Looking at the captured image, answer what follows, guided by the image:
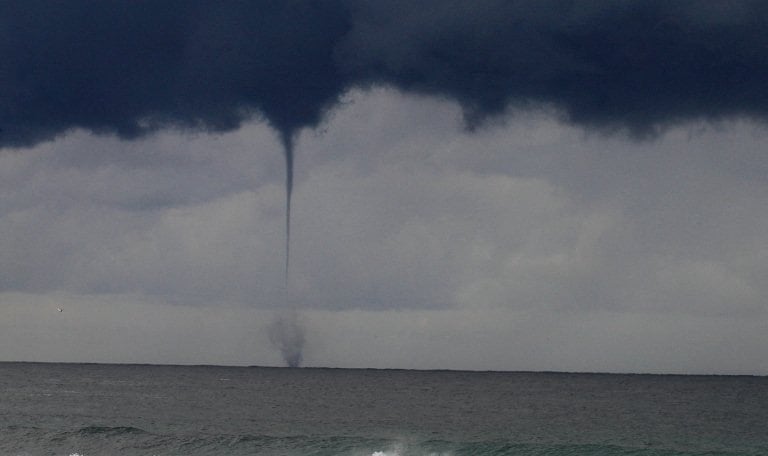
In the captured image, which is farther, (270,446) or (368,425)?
(368,425)

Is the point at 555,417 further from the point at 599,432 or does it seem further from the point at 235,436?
the point at 235,436

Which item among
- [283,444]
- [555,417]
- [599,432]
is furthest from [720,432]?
[283,444]

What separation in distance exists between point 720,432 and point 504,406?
43.1 m

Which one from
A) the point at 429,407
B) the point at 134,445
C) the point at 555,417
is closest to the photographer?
the point at 134,445

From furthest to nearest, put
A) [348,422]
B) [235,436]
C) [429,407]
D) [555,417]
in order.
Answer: [429,407], [555,417], [348,422], [235,436]

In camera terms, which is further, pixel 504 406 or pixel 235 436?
pixel 504 406

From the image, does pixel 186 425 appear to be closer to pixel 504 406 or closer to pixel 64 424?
pixel 64 424

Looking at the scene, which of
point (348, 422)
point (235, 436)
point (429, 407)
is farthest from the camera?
point (429, 407)

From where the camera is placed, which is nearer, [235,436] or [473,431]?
[235,436]

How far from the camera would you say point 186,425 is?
295 ft

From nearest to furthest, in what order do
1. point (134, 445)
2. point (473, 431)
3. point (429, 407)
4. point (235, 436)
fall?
1. point (134, 445)
2. point (235, 436)
3. point (473, 431)
4. point (429, 407)

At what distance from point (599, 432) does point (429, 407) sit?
133 feet

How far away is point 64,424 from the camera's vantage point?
90.9m

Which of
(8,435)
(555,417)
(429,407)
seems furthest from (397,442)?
(429,407)
